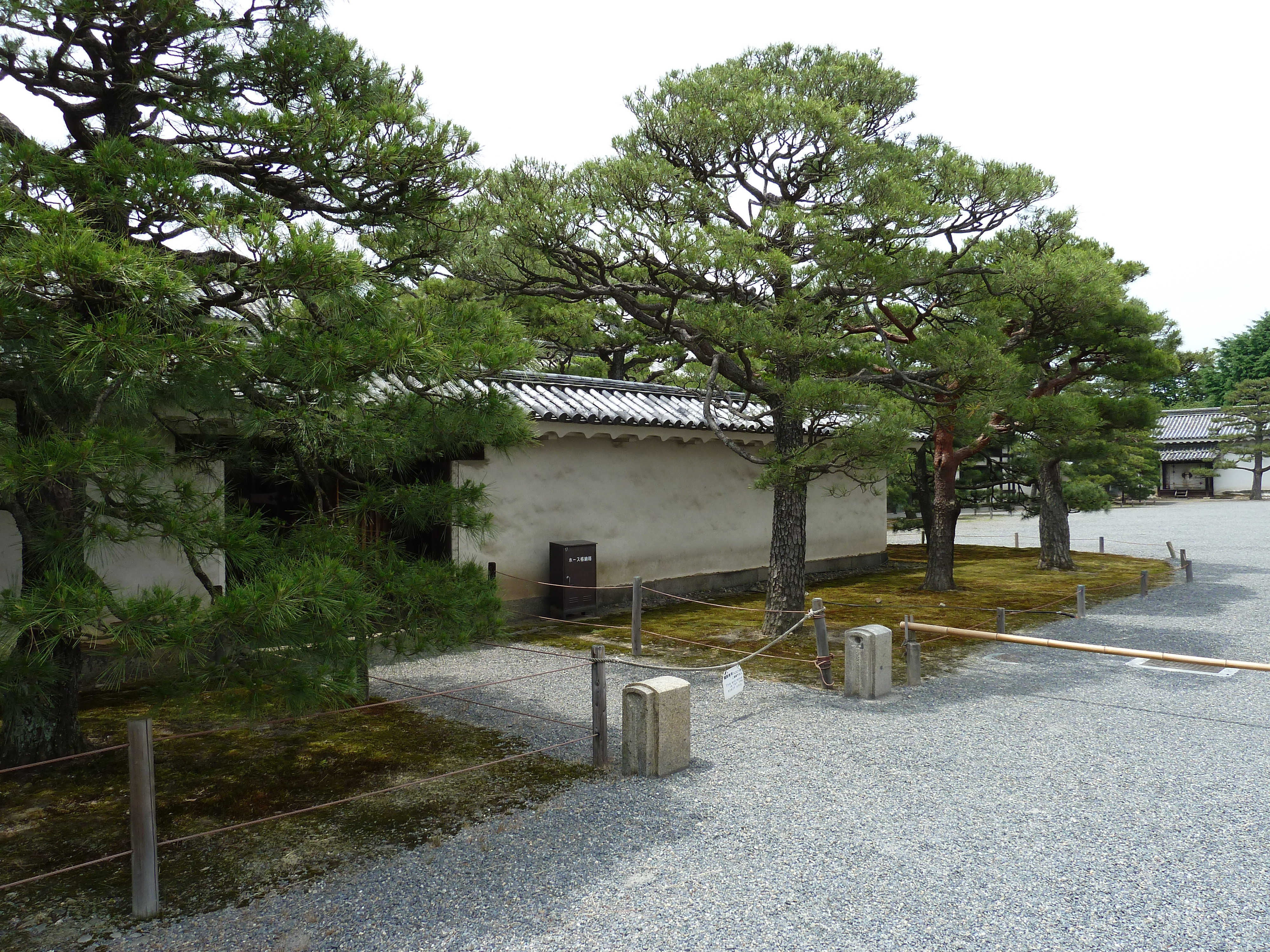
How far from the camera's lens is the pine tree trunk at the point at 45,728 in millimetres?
4941

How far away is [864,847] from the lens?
4.13 m

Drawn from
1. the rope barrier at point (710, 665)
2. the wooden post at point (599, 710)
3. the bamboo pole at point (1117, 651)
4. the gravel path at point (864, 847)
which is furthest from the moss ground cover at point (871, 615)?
the wooden post at point (599, 710)

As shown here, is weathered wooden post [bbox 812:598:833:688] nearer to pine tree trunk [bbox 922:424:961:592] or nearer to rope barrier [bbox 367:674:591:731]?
rope barrier [bbox 367:674:591:731]

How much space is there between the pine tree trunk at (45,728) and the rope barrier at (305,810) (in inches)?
52.3

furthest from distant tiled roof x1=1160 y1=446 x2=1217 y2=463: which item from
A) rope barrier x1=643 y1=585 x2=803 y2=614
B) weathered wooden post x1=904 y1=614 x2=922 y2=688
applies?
weathered wooden post x1=904 y1=614 x2=922 y2=688

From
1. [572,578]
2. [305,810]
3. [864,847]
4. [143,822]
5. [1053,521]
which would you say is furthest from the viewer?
[1053,521]

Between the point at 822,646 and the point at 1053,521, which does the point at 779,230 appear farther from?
the point at 1053,521

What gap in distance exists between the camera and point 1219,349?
157 ft

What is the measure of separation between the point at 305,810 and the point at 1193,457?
47.8 meters

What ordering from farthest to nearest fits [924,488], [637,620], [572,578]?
[924,488], [572,578], [637,620]

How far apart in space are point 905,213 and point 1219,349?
168ft

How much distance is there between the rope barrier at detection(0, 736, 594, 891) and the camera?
3602mm

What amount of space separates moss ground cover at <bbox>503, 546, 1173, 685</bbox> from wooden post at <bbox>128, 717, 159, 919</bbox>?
5.07 m

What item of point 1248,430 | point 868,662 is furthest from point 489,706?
point 1248,430
